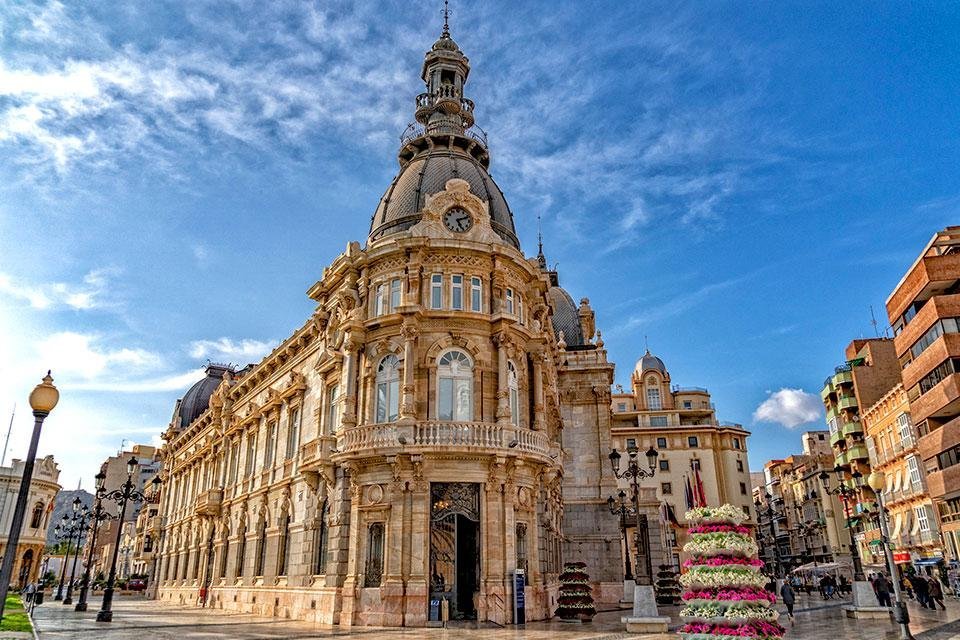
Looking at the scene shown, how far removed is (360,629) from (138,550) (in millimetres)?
59489

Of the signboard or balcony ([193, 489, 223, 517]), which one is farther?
balcony ([193, 489, 223, 517])

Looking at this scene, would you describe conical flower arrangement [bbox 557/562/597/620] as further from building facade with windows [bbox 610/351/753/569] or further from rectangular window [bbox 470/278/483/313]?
building facade with windows [bbox 610/351/753/569]

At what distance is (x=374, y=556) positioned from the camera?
922 inches

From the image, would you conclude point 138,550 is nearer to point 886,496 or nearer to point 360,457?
point 360,457

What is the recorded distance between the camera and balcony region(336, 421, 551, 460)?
23156 millimetres

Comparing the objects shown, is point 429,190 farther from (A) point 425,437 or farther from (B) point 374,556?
(B) point 374,556

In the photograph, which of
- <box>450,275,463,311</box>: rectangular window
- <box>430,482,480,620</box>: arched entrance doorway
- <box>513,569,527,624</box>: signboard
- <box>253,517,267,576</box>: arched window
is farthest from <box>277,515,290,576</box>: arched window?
<box>450,275,463,311</box>: rectangular window

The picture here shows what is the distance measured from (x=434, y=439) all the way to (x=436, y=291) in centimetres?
599

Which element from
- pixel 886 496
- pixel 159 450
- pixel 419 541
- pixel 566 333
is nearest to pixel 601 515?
pixel 566 333

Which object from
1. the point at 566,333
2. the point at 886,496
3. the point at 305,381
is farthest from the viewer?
the point at 886,496

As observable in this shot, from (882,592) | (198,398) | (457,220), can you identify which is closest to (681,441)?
(882,592)

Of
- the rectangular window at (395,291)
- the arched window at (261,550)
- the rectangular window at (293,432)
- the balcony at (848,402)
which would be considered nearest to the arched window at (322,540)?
the rectangular window at (293,432)

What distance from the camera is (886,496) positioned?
172ft

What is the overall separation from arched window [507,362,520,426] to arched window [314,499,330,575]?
26.7ft
